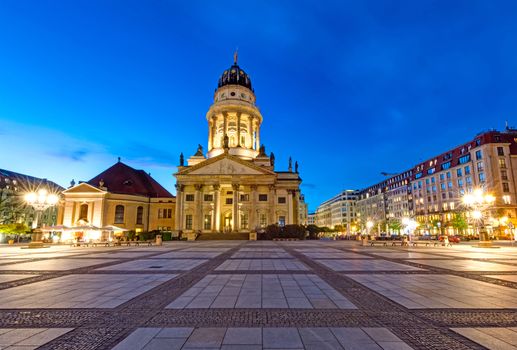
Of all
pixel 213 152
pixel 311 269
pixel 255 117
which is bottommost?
pixel 311 269

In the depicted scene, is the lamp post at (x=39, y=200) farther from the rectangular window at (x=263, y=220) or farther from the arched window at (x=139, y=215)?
the rectangular window at (x=263, y=220)

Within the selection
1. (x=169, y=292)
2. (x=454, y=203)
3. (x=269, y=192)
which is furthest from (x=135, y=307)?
(x=454, y=203)

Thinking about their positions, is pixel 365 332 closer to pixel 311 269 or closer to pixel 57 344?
pixel 57 344

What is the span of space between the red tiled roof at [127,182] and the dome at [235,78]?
33.4 meters

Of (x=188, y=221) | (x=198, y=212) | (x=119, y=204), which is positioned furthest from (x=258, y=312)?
(x=119, y=204)

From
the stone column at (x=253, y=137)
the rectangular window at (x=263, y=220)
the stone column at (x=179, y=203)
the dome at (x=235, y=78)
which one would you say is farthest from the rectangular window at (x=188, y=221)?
the dome at (x=235, y=78)

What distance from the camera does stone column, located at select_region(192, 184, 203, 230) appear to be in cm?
5947

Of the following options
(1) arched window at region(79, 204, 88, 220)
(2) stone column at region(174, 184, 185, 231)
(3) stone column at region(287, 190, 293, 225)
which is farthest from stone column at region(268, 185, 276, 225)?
(1) arched window at region(79, 204, 88, 220)

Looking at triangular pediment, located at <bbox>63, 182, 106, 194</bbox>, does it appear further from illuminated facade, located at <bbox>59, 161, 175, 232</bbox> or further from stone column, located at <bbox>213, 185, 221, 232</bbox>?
stone column, located at <bbox>213, 185, 221, 232</bbox>

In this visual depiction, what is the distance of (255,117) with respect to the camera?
3054 inches

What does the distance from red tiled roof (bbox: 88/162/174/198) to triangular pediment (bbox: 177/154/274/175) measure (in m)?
16.9

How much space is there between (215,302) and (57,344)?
3.66m

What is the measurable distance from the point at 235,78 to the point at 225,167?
3201cm

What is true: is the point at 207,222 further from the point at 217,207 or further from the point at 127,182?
the point at 127,182
